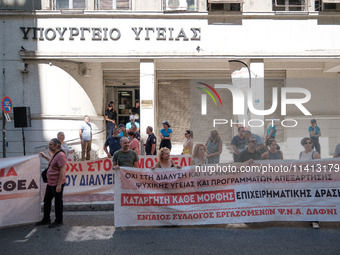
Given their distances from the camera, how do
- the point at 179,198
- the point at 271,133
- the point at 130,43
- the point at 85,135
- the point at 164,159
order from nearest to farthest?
1. the point at 179,198
2. the point at 164,159
3. the point at 271,133
4. the point at 85,135
5. the point at 130,43

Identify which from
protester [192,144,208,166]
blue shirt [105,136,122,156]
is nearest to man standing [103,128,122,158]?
blue shirt [105,136,122,156]

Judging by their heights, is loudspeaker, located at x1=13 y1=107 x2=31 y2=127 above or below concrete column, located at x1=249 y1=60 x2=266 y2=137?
below

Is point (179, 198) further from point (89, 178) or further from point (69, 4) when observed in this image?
point (69, 4)

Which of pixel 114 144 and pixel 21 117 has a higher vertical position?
pixel 21 117

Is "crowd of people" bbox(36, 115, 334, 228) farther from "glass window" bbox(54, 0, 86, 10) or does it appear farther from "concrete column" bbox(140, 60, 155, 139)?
"glass window" bbox(54, 0, 86, 10)

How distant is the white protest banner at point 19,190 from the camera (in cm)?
680

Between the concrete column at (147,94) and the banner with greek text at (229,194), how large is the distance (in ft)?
25.6

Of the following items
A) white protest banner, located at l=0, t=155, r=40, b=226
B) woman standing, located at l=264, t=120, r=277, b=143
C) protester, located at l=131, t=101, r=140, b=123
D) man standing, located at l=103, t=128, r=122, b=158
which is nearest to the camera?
white protest banner, located at l=0, t=155, r=40, b=226

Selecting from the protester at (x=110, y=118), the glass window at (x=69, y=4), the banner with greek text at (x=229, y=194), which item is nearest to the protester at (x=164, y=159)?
the banner with greek text at (x=229, y=194)

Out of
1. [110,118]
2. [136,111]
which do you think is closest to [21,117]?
[110,118]

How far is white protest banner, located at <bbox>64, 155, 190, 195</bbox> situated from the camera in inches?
343

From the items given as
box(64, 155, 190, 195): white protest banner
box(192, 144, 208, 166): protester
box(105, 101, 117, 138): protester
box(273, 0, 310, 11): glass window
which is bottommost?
box(64, 155, 190, 195): white protest banner

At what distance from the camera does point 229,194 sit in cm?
679

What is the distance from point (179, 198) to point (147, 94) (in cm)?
840
